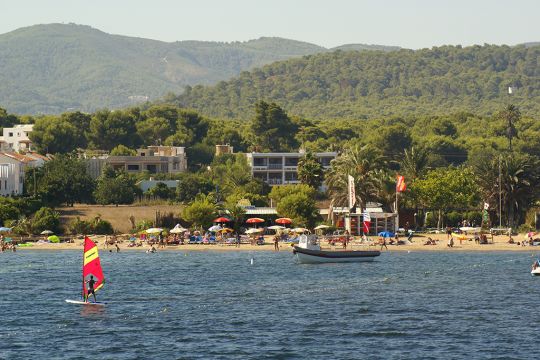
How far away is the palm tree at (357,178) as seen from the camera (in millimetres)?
135125

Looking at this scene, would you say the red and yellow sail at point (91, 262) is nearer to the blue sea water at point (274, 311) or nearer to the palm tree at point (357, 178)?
the blue sea water at point (274, 311)

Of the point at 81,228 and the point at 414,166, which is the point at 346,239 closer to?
the point at 414,166

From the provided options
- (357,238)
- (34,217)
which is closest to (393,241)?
(357,238)

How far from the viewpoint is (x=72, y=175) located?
493 ft

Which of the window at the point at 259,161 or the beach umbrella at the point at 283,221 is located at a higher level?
the window at the point at 259,161

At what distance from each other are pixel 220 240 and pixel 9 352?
2792 inches

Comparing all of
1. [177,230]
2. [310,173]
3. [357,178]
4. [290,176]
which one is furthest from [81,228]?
[290,176]

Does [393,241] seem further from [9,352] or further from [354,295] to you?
[9,352]

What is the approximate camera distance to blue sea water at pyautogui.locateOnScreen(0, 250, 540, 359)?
191 feet

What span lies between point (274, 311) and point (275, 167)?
404 ft

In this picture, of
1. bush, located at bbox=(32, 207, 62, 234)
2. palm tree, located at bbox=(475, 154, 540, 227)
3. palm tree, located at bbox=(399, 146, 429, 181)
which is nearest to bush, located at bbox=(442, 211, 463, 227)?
palm tree, located at bbox=(475, 154, 540, 227)

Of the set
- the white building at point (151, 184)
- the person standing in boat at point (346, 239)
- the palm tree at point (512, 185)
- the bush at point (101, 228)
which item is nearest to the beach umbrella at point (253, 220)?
the person standing in boat at point (346, 239)

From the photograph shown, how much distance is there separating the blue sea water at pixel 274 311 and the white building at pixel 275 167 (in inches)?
3314

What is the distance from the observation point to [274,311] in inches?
2842
